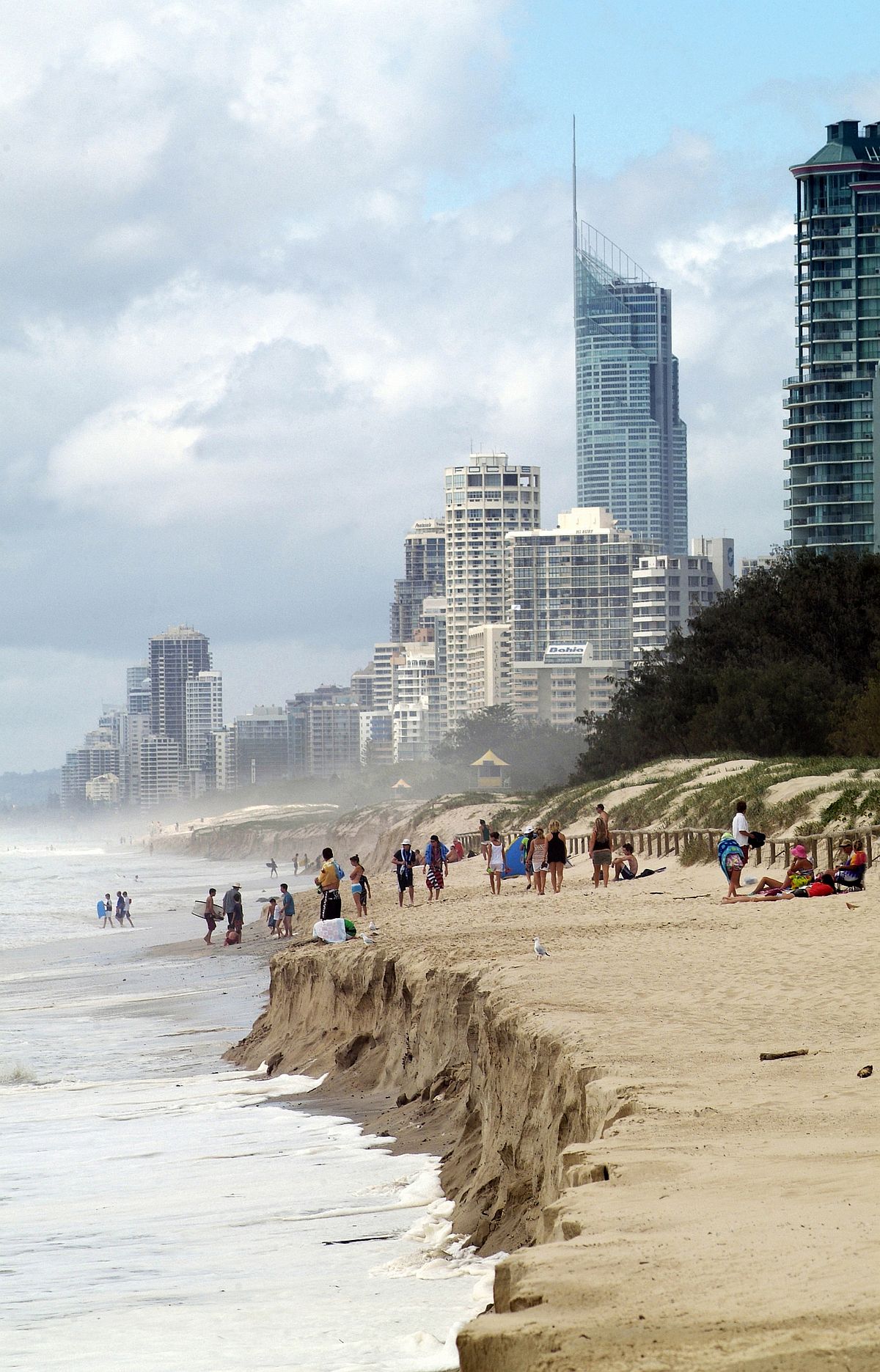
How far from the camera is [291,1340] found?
7164mm

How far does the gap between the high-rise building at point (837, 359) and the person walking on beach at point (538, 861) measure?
78.9 m

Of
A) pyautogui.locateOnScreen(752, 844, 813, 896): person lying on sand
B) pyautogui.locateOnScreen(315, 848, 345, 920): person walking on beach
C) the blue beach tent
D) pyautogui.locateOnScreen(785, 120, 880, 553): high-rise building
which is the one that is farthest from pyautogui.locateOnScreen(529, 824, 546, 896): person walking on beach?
pyautogui.locateOnScreen(785, 120, 880, 553): high-rise building

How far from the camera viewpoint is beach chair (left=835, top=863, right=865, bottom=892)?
20.8 m

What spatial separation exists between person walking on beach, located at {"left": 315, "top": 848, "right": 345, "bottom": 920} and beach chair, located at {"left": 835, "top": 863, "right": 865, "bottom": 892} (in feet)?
22.5

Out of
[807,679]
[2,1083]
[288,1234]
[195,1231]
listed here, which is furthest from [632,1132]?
[807,679]

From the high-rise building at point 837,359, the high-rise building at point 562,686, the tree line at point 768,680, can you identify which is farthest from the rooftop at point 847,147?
the high-rise building at point 562,686

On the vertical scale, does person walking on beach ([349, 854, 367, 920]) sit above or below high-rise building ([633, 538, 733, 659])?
below

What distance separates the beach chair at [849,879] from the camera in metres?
20.8

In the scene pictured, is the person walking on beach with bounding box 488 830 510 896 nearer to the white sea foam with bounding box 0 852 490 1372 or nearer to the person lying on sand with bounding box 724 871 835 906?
the person lying on sand with bounding box 724 871 835 906

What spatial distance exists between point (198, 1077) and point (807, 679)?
3579 centimetres

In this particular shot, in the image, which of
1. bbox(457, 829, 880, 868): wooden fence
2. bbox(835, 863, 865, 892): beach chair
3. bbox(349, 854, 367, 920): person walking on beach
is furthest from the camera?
bbox(349, 854, 367, 920): person walking on beach

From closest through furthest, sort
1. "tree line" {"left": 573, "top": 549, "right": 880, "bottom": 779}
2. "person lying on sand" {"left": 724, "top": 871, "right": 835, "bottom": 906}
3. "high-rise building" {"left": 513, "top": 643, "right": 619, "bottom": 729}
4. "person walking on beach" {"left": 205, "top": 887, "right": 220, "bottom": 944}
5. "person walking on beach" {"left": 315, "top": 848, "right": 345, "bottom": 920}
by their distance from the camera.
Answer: "person lying on sand" {"left": 724, "top": 871, "right": 835, "bottom": 906}, "person walking on beach" {"left": 315, "top": 848, "right": 345, "bottom": 920}, "person walking on beach" {"left": 205, "top": 887, "right": 220, "bottom": 944}, "tree line" {"left": 573, "top": 549, "right": 880, "bottom": 779}, "high-rise building" {"left": 513, "top": 643, "right": 619, "bottom": 729}

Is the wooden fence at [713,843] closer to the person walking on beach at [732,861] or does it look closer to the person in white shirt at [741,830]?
the person in white shirt at [741,830]

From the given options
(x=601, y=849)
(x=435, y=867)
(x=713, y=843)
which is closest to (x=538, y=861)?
(x=601, y=849)
